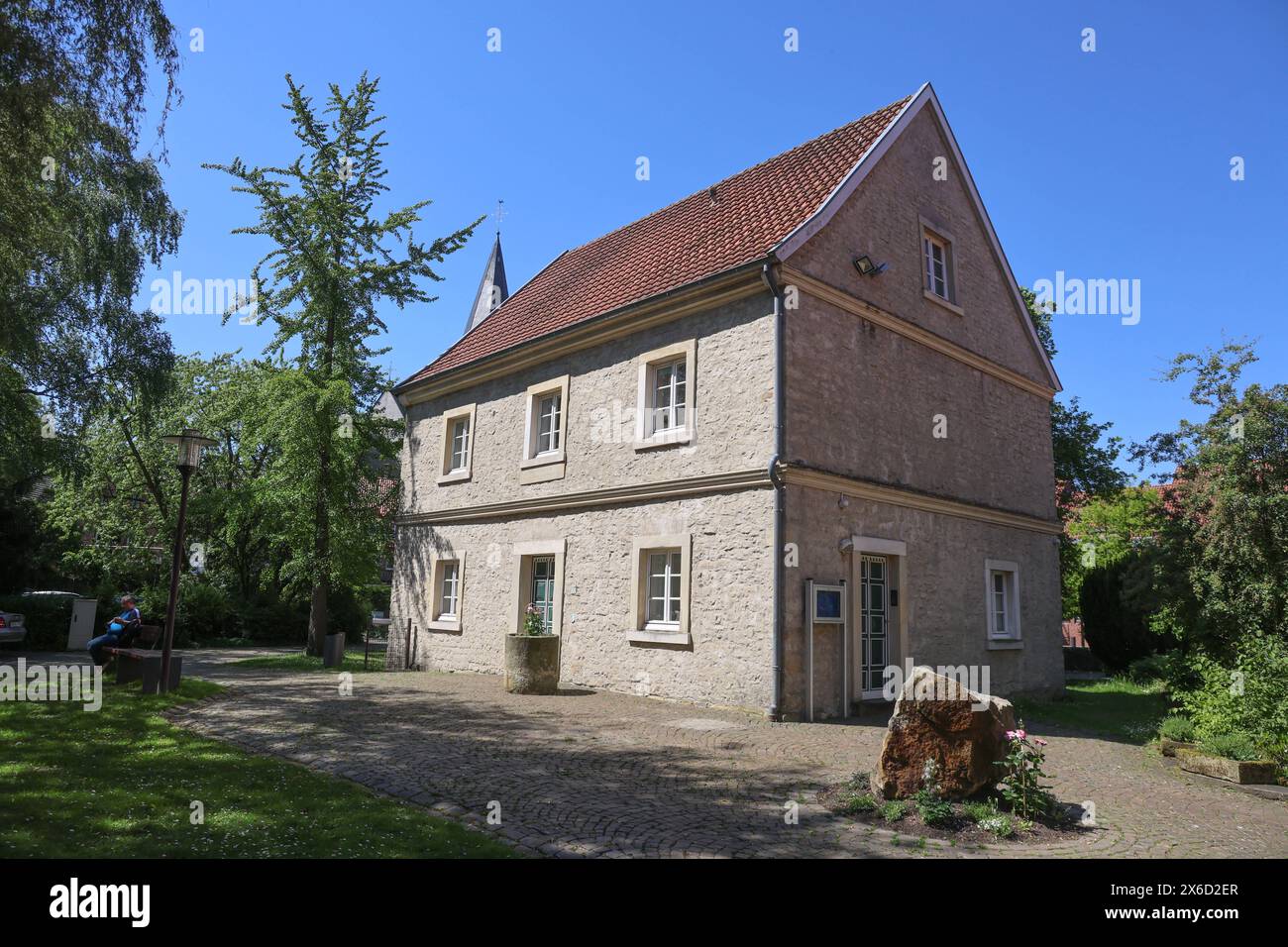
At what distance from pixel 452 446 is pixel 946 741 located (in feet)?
46.1

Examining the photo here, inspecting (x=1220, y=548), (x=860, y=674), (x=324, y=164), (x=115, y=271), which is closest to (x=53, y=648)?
(x=115, y=271)

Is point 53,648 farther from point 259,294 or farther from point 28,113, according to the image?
point 28,113

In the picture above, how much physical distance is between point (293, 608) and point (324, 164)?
53.0 ft

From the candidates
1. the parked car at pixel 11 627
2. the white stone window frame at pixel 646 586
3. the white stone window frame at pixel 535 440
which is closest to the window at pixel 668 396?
the white stone window frame at pixel 646 586

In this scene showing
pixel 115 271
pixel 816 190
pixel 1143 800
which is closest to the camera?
pixel 1143 800

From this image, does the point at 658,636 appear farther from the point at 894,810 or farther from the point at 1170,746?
the point at 1170,746

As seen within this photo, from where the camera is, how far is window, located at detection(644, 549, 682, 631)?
12.3 m

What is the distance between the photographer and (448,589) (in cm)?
1784

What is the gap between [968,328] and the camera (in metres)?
15.5

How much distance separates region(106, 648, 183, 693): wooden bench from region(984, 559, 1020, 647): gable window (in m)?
13.6

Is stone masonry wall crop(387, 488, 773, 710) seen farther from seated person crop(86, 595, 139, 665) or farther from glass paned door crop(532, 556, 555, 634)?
seated person crop(86, 595, 139, 665)

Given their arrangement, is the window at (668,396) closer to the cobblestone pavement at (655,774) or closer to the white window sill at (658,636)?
the white window sill at (658,636)

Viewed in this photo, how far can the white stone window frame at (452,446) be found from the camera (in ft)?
57.0

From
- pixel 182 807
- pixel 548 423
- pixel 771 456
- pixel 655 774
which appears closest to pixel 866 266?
pixel 771 456
